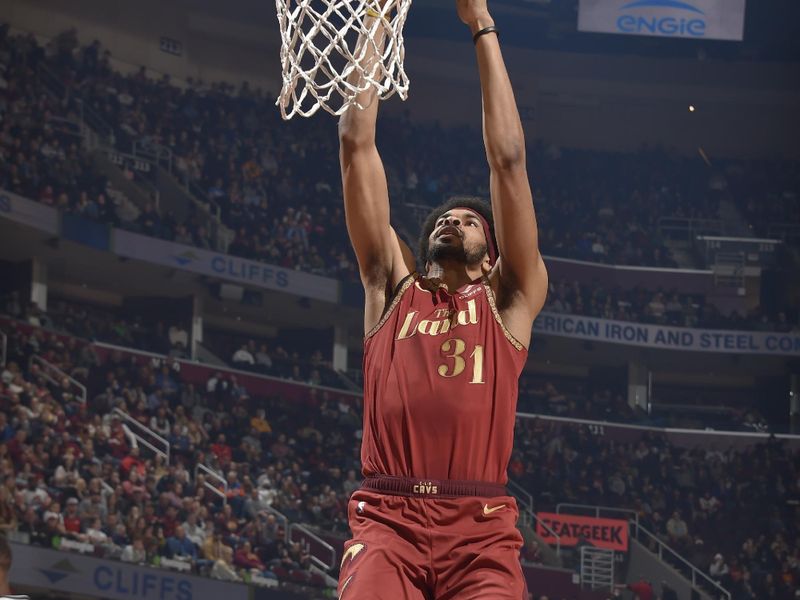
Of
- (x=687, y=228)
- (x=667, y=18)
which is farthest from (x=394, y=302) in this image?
(x=687, y=228)

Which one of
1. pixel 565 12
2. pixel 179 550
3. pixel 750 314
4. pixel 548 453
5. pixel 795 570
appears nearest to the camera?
pixel 179 550

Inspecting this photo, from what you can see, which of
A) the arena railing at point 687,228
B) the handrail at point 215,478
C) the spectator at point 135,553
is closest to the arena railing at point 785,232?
the arena railing at point 687,228

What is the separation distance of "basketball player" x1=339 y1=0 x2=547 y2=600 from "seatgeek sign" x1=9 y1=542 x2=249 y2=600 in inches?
470

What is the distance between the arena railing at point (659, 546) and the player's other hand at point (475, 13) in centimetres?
1649

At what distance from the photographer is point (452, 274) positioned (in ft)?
13.7

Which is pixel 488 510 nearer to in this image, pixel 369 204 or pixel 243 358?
pixel 369 204

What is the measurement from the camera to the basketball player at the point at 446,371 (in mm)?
3602

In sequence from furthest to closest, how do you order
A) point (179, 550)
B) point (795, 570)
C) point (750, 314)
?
point (750, 314) → point (795, 570) → point (179, 550)

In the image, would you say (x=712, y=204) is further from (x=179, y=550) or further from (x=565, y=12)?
(x=179, y=550)

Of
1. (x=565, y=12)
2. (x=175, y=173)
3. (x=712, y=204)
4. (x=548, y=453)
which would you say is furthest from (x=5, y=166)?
(x=712, y=204)

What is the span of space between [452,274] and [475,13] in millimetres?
895

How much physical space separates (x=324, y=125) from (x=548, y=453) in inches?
351

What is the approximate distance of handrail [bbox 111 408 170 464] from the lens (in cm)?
1759

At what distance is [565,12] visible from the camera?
A: 27.0 metres
